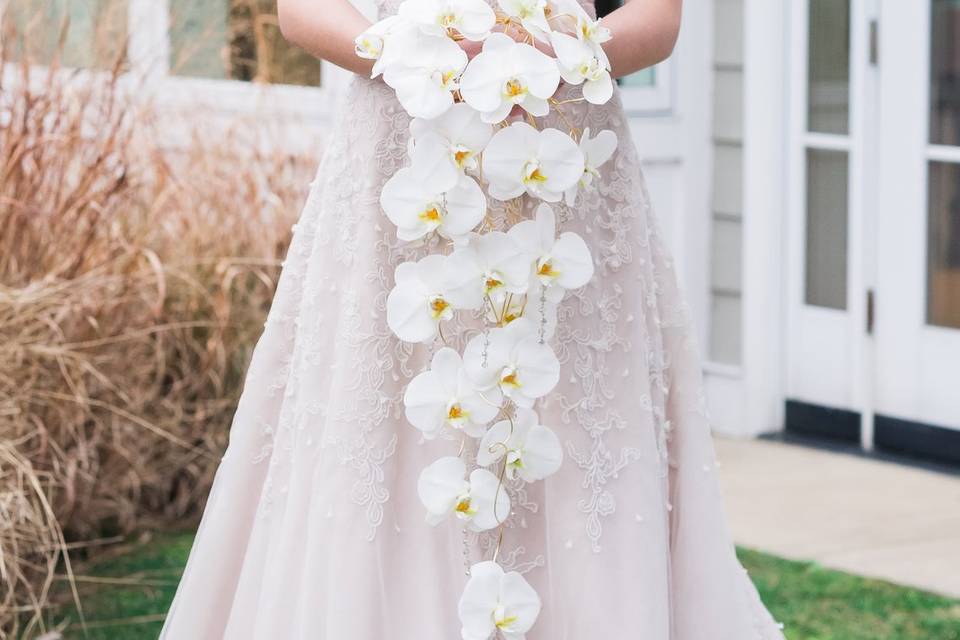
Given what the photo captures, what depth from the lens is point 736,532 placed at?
14.9 feet

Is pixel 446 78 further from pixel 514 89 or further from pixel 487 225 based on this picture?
pixel 487 225

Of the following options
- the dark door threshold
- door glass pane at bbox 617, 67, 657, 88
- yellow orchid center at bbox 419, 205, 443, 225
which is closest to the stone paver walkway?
the dark door threshold

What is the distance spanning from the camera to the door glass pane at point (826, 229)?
18.0 ft

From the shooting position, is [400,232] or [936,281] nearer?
[400,232]

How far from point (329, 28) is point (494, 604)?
92cm

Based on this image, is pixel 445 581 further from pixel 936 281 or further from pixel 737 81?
pixel 737 81

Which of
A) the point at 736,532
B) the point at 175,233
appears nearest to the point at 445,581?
the point at 736,532

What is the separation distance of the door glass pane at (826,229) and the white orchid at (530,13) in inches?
130

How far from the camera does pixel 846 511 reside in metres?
4.72

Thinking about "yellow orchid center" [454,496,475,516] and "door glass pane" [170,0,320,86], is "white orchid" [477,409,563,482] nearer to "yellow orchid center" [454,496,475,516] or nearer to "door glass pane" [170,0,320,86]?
"yellow orchid center" [454,496,475,516]

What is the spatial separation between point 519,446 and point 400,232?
36 centimetres

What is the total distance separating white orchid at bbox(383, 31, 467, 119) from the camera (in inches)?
90.0

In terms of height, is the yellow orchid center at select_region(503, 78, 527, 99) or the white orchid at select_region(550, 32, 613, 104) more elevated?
the white orchid at select_region(550, 32, 613, 104)

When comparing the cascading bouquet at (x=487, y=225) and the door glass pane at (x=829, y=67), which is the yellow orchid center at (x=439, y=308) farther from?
the door glass pane at (x=829, y=67)
